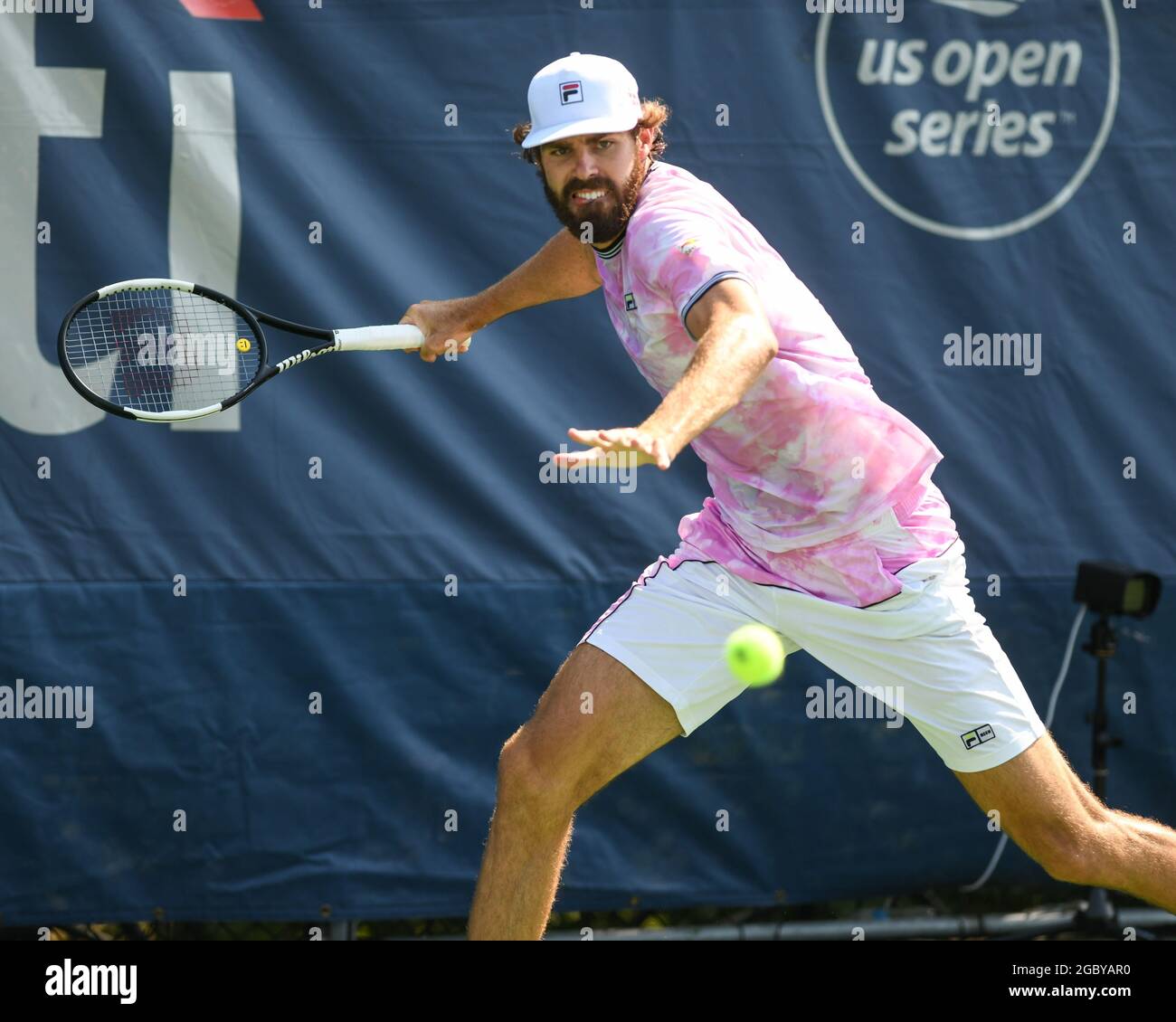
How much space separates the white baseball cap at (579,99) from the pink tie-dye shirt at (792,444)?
0.15 metres

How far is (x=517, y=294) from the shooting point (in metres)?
3.50

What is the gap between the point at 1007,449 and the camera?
4.30m

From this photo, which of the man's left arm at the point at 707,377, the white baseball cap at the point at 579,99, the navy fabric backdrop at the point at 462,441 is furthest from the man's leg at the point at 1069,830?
the white baseball cap at the point at 579,99

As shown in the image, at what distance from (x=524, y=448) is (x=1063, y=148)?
1.65 meters

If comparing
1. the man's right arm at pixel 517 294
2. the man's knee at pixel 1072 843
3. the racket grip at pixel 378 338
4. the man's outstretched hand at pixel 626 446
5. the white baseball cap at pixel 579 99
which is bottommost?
the man's knee at pixel 1072 843

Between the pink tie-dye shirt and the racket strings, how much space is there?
3.46ft

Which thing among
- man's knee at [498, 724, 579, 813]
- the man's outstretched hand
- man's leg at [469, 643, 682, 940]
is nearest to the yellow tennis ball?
man's leg at [469, 643, 682, 940]

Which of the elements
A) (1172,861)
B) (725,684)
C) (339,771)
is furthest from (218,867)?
(1172,861)

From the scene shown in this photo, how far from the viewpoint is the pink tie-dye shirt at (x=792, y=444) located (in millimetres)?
3008

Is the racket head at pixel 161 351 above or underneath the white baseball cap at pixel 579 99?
underneath

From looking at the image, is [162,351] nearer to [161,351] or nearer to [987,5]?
[161,351]

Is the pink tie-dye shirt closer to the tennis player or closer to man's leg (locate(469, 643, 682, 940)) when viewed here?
the tennis player

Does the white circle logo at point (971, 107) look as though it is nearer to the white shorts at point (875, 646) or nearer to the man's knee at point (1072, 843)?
the white shorts at point (875, 646)
